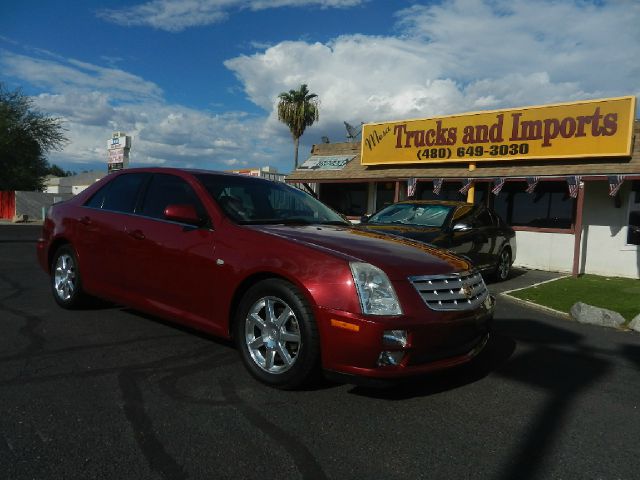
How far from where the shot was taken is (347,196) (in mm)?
19469

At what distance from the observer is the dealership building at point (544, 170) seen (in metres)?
11.8

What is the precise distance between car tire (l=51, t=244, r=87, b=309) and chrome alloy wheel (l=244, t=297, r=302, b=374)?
267 cm

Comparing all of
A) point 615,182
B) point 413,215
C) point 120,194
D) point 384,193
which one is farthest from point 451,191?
Answer: point 120,194

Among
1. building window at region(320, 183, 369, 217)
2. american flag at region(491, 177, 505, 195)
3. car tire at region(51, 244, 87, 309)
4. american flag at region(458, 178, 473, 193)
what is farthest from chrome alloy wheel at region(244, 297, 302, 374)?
building window at region(320, 183, 369, 217)

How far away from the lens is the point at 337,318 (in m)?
3.28

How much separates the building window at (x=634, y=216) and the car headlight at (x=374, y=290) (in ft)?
36.0

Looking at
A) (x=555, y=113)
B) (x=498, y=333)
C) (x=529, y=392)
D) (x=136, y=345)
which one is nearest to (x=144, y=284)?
(x=136, y=345)

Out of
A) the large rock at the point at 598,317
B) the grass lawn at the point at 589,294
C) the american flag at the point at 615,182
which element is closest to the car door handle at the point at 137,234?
the large rock at the point at 598,317

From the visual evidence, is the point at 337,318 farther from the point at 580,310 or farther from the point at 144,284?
the point at 580,310

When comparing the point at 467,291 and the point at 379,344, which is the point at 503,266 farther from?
the point at 379,344

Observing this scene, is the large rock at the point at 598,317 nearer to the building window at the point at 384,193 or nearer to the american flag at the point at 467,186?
the american flag at the point at 467,186

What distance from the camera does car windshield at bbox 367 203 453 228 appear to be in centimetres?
845

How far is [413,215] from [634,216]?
21.6 ft

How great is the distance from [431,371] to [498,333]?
2637 mm
